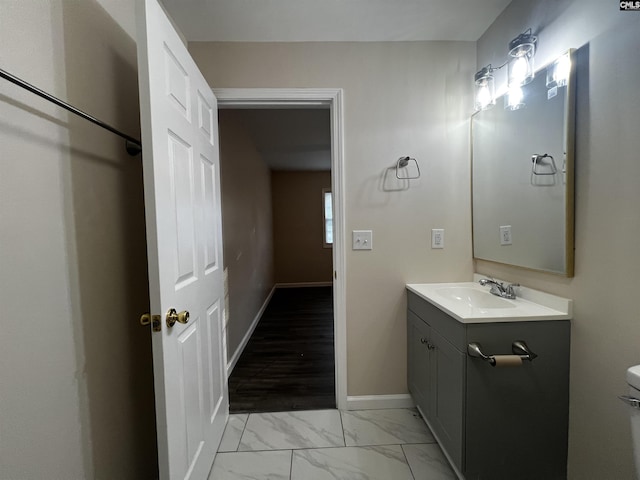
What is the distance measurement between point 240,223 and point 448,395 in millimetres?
2369

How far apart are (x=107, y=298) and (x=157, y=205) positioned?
16.1 inches

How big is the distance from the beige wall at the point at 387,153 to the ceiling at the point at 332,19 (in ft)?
0.17

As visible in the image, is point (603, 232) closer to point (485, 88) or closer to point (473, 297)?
point (473, 297)

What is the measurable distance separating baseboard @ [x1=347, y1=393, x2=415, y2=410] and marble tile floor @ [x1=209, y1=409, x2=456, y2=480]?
0.03 m

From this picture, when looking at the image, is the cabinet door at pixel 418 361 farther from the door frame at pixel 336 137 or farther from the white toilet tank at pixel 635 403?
the white toilet tank at pixel 635 403

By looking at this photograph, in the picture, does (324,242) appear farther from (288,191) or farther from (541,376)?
(541,376)

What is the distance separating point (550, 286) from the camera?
4.10ft

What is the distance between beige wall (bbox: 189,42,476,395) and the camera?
5.54 ft

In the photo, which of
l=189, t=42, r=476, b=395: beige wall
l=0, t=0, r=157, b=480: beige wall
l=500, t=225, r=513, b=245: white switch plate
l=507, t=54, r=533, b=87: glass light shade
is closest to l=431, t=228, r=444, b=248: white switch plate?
l=189, t=42, r=476, b=395: beige wall

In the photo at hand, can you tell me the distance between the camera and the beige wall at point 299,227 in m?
5.54

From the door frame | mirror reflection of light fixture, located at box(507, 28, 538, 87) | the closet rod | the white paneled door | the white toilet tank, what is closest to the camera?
the closet rod

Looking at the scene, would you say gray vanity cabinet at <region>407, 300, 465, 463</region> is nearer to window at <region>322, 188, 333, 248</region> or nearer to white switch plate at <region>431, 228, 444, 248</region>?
white switch plate at <region>431, 228, 444, 248</region>

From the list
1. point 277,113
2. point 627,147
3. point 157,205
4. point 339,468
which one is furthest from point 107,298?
point 277,113

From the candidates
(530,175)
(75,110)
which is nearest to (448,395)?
(530,175)
